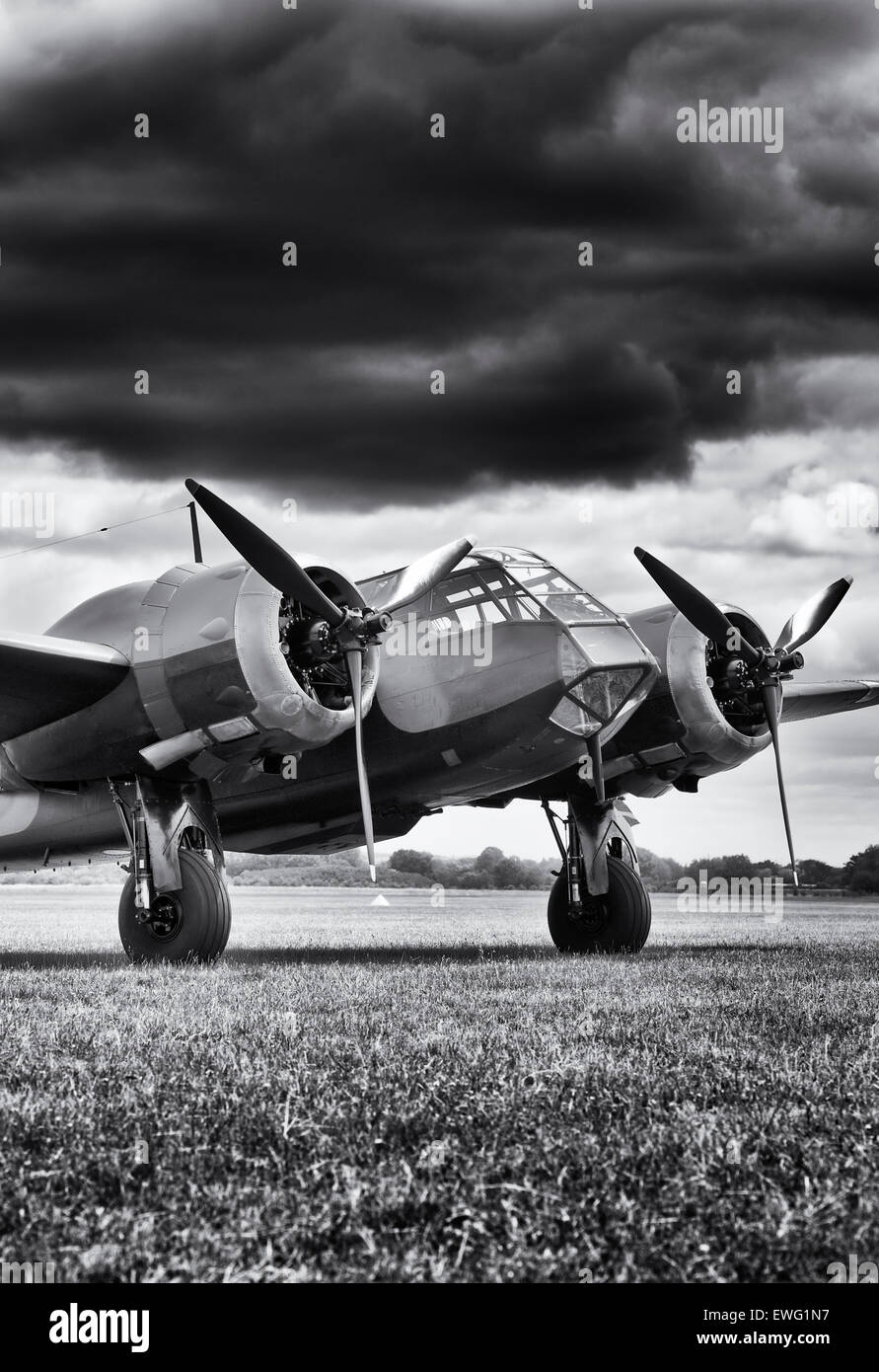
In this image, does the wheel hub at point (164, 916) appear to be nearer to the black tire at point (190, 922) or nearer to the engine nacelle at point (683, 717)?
the black tire at point (190, 922)

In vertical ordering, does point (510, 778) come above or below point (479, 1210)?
above

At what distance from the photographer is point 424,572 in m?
12.0

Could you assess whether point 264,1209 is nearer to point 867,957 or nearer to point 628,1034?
point 628,1034

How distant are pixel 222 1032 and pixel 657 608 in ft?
33.5

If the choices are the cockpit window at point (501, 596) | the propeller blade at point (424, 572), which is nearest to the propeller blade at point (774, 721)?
the cockpit window at point (501, 596)

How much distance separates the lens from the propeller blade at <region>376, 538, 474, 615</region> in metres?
11.8

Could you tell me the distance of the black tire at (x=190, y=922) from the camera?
456 inches

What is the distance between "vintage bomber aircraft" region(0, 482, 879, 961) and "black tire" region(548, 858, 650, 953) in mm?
29

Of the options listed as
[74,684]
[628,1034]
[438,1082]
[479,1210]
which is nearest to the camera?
[479,1210]

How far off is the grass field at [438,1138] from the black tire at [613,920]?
23.9ft

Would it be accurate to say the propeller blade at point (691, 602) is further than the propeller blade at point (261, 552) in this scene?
Yes

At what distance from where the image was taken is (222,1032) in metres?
6.27

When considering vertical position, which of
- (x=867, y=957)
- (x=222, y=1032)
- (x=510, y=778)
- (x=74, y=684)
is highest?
(x=74, y=684)

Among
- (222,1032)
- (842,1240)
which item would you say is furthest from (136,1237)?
(222,1032)
